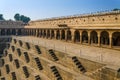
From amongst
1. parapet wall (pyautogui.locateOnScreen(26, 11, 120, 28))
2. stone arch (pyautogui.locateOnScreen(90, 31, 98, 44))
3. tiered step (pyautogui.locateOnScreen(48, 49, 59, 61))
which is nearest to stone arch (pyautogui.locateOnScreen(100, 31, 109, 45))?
parapet wall (pyautogui.locateOnScreen(26, 11, 120, 28))

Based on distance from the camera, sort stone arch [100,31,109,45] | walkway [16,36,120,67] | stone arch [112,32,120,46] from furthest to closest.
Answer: stone arch [100,31,109,45] → stone arch [112,32,120,46] → walkway [16,36,120,67]

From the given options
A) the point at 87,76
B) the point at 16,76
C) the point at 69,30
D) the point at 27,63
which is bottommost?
the point at 16,76

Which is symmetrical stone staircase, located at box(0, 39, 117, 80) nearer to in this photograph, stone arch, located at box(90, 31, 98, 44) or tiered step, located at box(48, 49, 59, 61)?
tiered step, located at box(48, 49, 59, 61)

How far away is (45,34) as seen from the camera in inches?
1854

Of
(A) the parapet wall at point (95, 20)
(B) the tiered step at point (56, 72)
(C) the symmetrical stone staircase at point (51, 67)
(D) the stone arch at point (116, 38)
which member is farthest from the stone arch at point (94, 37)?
(B) the tiered step at point (56, 72)

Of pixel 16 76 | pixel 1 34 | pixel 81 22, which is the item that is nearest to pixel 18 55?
pixel 16 76

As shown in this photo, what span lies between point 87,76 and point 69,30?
68.0 feet

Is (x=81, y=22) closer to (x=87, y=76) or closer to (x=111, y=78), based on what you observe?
(x=87, y=76)

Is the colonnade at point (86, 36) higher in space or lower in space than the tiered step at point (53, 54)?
higher

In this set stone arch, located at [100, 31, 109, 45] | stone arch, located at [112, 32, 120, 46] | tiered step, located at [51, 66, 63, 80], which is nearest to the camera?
tiered step, located at [51, 66, 63, 80]

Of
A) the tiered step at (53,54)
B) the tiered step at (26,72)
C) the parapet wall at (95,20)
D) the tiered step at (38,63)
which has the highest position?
the parapet wall at (95,20)

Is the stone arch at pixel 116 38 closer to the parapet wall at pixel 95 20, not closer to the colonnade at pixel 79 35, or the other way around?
the colonnade at pixel 79 35

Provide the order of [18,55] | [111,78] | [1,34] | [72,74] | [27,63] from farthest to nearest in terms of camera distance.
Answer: [1,34]
[18,55]
[27,63]
[72,74]
[111,78]

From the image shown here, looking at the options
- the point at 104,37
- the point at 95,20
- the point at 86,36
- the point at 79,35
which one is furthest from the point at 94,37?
the point at 79,35
